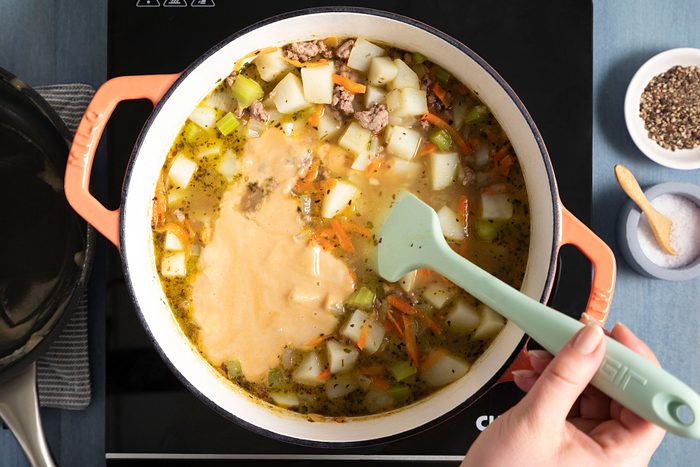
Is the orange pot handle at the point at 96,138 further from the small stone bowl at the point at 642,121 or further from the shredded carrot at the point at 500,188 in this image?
the small stone bowl at the point at 642,121

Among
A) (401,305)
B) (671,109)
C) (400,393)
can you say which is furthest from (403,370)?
(671,109)

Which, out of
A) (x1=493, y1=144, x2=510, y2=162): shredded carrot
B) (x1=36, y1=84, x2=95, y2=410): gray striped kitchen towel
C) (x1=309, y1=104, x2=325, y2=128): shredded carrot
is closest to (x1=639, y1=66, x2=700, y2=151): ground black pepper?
(x1=493, y1=144, x2=510, y2=162): shredded carrot

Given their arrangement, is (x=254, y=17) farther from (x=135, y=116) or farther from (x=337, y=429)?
(x=337, y=429)

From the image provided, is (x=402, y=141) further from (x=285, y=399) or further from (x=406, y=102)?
(x=285, y=399)

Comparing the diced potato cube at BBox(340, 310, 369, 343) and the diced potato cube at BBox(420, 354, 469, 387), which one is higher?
the diced potato cube at BBox(340, 310, 369, 343)

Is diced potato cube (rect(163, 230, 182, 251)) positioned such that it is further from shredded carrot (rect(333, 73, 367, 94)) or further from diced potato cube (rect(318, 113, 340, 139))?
shredded carrot (rect(333, 73, 367, 94))

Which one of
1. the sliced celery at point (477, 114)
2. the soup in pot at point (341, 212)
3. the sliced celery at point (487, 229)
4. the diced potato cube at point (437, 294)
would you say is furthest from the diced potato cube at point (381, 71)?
the diced potato cube at point (437, 294)

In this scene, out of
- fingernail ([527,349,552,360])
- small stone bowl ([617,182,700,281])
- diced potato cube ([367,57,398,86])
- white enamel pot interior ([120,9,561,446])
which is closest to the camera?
fingernail ([527,349,552,360])
